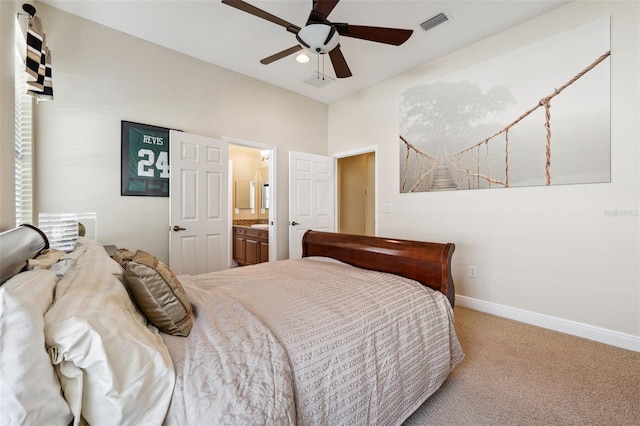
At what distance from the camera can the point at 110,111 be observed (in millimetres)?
2939

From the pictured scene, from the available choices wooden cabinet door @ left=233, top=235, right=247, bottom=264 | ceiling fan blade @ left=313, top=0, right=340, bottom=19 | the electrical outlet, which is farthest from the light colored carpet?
wooden cabinet door @ left=233, top=235, right=247, bottom=264

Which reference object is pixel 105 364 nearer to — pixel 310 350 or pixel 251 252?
pixel 310 350

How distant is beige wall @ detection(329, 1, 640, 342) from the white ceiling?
24 cm

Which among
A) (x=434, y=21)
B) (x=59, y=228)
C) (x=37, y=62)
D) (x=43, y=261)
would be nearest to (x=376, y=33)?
(x=434, y=21)

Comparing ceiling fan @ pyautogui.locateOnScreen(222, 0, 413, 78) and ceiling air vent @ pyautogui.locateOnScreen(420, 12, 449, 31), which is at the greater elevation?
ceiling air vent @ pyautogui.locateOnScreen(420, 12, 449, 31)

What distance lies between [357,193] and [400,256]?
4.33 metres

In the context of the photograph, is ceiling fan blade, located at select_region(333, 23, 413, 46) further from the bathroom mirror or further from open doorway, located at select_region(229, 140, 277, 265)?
the bathroom mirror

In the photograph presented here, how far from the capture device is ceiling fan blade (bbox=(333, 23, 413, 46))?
88.3 inches

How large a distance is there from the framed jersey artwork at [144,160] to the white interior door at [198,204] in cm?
11

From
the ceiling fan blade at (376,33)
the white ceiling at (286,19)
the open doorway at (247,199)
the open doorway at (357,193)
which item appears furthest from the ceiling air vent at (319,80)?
the open doorway at (357,193)

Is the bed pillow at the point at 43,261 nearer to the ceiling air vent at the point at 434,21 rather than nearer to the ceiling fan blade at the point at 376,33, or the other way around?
the ceiling fan blade at the point at 376,33

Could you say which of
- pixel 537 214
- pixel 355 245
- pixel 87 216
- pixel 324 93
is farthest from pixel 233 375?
pixel 324 93

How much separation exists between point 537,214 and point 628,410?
171 centimetres

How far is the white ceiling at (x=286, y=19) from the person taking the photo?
265cm
